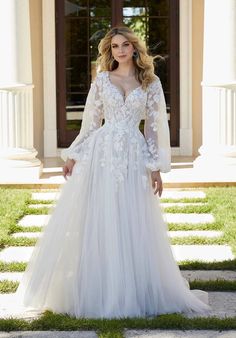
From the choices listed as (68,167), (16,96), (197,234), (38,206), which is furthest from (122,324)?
(16,96)

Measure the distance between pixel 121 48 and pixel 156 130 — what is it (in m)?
0.54

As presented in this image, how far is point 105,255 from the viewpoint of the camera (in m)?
4.85

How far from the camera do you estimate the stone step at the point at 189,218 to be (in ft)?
25.4

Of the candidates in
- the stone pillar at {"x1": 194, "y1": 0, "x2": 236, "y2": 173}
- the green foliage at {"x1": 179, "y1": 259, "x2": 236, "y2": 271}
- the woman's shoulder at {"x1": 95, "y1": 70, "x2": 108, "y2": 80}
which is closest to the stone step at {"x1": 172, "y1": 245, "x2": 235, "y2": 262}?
the green foliage at {"x1": 179, "y1": 259, "x2": 236, "y2": 271}

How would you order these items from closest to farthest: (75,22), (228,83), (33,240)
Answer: (33,240) → (228,83) → (75,22)

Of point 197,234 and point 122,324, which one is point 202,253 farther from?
point 122,324

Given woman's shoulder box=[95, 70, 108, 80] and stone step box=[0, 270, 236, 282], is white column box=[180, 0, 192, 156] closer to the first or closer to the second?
stone step box=[0, 270, 236, 282]

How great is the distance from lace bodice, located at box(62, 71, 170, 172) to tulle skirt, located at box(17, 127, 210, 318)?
10 centimetres

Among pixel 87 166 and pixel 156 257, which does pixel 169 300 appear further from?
pixel 87 166

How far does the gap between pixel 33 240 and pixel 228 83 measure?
3.61m

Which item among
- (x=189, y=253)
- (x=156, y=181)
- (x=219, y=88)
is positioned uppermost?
(x=219, y=88)

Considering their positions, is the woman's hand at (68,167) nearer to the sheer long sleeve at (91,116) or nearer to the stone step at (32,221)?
the sheer long sleeve at (91,116)

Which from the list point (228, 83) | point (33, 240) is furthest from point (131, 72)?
point (228, 83)

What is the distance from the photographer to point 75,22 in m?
12.0
